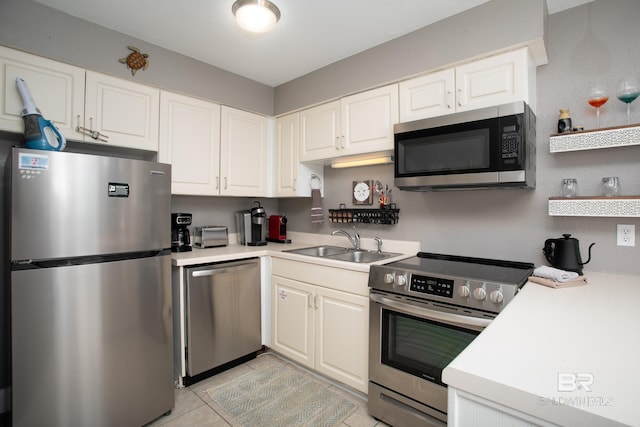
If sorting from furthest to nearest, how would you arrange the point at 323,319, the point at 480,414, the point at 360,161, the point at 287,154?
1. the point at 287,154
2. the point at 360,161
3. the point at 323,319
4. the point at 480,414

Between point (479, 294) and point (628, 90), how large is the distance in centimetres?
119

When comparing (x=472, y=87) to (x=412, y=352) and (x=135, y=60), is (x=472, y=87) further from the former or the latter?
(x=135, y=60)

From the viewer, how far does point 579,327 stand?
3.15 ft

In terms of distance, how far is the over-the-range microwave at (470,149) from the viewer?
162 centimetres

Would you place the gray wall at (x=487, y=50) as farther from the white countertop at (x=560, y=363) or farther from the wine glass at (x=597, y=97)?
the white countertop at (x=560, y=363)

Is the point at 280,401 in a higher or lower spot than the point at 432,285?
lower

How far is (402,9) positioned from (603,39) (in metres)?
1.07

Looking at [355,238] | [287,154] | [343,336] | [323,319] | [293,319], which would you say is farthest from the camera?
A: [287,154]

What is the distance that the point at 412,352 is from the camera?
1.70m

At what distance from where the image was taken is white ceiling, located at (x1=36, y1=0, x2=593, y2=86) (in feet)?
5.96

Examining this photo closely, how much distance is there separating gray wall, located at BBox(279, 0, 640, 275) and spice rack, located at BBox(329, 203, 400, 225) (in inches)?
12.0

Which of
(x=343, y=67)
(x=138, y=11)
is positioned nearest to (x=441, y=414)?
(x=343, y=67)

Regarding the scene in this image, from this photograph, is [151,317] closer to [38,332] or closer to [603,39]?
[38,332]

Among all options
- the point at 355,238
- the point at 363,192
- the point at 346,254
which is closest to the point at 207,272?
the point at 346,254
